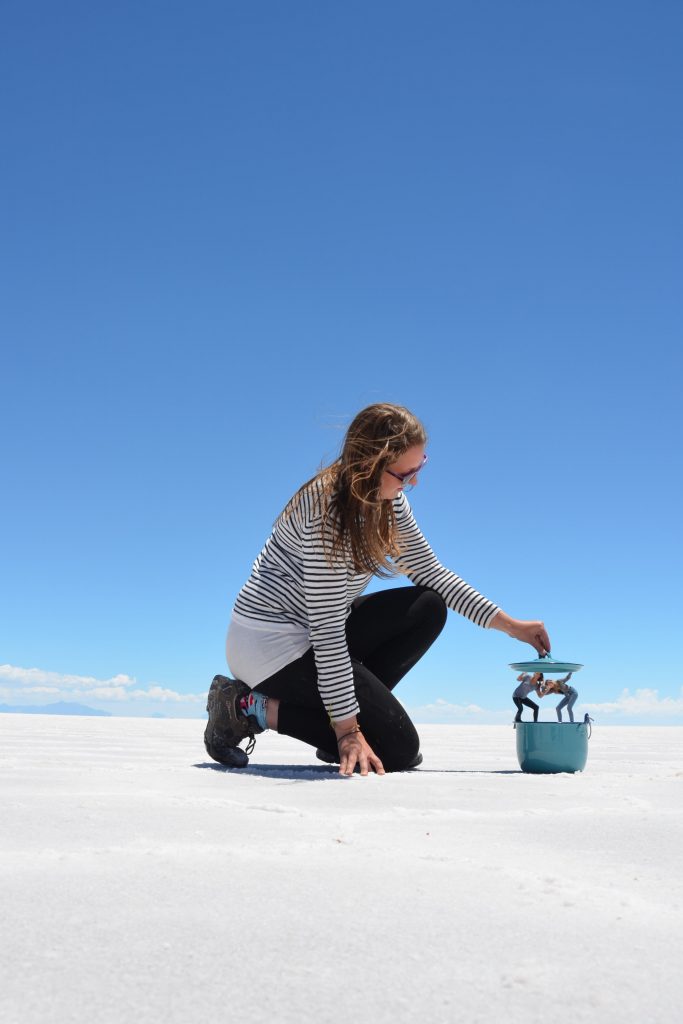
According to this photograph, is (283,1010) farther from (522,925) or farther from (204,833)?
(204,833)

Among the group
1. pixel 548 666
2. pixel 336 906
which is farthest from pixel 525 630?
pixel 336 906

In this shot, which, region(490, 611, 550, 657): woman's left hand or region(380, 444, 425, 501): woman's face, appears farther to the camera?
region(490, 611, 550, 657): woman's left hand

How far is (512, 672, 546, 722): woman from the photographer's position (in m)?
2.72

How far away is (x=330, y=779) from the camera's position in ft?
7.74

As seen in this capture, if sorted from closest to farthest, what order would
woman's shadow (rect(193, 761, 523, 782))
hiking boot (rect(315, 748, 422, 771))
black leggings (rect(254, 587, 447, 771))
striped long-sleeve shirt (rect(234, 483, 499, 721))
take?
woman's shadow (rect(193, 761, 523, 782)) < striped long-sleeve shirt (rect(234, 483, 499, 721)) < black leggings (rect(254, 587, 447, 771)) < hiking boot (rect(315, 748, 422, 771))

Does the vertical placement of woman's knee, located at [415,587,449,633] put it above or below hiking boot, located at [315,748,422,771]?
above

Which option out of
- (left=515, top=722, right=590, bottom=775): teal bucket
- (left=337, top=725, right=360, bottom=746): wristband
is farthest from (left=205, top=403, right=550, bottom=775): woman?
(left=515, top=722, right=590, bottom=775): teal bucket

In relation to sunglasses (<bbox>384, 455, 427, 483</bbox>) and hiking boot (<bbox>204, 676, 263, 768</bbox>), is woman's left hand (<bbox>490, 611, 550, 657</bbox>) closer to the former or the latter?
sunglasses (<bbox>384, 455, 427, 483</bbox>)

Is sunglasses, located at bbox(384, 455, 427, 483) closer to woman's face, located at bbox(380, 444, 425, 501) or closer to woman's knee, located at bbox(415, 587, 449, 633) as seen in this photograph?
woman's face, located at bbox(380, 444, 425, 501)

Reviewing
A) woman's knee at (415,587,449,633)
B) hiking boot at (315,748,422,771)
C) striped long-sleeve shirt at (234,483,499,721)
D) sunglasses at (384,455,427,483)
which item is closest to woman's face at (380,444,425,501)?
sunglasses at (384,455,427,483)

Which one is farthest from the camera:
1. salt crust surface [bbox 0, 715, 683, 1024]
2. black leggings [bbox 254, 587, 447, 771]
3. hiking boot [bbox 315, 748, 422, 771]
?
hiking boot [bbox 315, 748, 422, 771]

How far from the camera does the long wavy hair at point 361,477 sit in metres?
2.54

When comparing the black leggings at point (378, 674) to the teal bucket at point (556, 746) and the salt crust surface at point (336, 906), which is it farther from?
the salt crust surface at point (336, 906)

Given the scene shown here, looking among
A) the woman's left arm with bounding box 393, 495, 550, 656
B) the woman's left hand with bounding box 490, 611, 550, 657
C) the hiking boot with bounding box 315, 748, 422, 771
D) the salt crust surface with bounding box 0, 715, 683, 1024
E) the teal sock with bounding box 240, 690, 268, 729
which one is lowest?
the salt crust surface with bounding box 0, 715, 683, 1024
